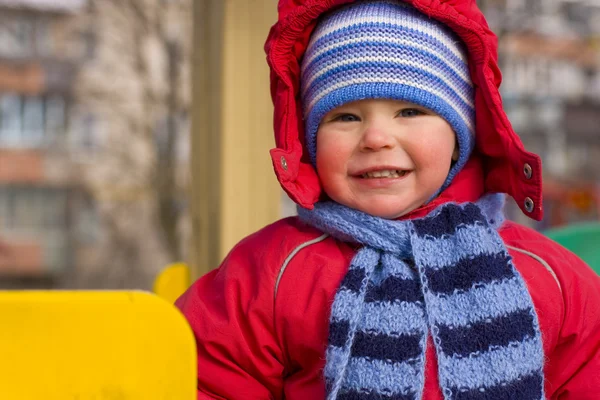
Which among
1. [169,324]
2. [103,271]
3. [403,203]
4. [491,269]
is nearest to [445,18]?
[403,203]

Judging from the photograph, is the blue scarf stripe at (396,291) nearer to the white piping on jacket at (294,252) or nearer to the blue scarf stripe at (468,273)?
the blue scarf stripe at (468,273)

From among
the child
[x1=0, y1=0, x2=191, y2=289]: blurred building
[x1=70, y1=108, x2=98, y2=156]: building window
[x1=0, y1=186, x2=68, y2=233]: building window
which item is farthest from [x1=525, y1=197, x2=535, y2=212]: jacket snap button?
[x1=0, y1=186, x2=68, y2=233]: building window

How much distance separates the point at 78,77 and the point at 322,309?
31.9ft

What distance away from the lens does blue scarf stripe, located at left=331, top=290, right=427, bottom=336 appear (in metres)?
1.22

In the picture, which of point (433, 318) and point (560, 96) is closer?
point (433, 318)

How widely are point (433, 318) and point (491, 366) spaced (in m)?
0.11

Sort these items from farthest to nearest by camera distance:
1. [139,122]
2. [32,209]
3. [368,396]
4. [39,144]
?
[32,209], [39,144], [139,122], [368,396]

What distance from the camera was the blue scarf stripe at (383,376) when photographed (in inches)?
46.8

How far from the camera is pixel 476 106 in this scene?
1.39 meters

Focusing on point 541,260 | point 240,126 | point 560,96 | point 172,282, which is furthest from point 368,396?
point 560,96

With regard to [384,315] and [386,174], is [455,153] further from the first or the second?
[384,315]

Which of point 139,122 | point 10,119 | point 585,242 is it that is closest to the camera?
point 585,242

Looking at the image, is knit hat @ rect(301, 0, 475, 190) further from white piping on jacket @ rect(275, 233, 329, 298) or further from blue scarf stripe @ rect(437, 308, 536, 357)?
blue scarf stripe @ rect(437, 308, 536, 357)

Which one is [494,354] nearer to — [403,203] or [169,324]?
[403,203]
